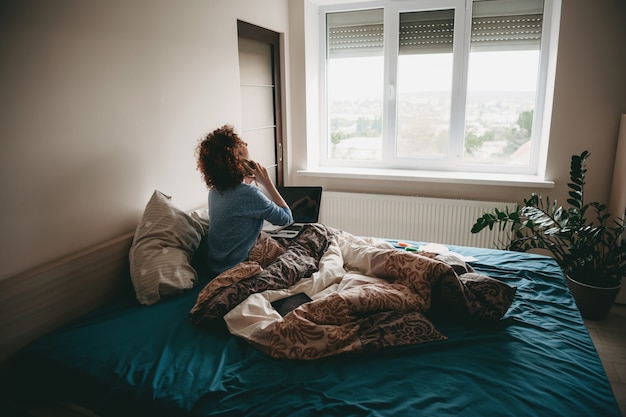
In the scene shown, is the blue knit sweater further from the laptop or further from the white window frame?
the white window frame

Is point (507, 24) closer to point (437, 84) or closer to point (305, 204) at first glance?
point (437, 84)

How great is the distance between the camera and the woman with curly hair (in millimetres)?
1990

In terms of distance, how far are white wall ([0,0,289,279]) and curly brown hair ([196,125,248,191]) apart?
368 millimetres

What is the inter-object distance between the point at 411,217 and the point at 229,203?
1.83 meters

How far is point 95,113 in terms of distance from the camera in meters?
1.86

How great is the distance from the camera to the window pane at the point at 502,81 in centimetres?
322

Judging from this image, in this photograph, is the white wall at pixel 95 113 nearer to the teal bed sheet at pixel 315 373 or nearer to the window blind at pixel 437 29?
the teal bed sheet at pixel 315 373

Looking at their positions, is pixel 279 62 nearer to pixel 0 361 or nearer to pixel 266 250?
pixel 266 250

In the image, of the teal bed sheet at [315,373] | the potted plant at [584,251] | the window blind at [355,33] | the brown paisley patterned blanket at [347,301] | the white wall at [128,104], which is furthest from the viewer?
the window blind at [355,33]

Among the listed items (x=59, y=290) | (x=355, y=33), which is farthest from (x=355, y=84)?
(x=59, y=290)

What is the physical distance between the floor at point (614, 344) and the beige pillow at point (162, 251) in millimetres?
2044

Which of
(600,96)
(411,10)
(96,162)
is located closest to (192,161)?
(96,162)

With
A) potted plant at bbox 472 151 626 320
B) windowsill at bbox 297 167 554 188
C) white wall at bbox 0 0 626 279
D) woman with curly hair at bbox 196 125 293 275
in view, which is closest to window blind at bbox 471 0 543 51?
white wall at bbox 0 0 626 279

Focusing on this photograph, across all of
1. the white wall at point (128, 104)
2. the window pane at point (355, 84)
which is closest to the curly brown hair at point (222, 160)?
the white wall at point (128, 104)
